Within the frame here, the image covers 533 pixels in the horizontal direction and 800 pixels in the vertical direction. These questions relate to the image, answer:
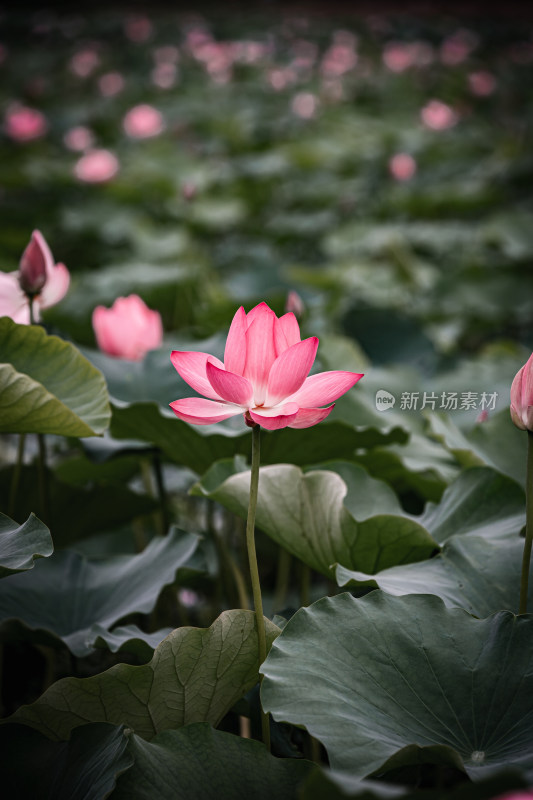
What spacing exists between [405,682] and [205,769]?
0.63 feet

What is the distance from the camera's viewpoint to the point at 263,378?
0.65 metres

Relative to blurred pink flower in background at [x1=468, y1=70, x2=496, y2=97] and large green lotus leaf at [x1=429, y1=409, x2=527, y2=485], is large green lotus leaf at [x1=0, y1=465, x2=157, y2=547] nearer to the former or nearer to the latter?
large green lotus leaf at [x1=429, y1=409, x2=527, y2=485]

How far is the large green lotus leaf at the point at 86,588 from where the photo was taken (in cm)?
86

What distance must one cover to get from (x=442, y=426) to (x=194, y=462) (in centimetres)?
38

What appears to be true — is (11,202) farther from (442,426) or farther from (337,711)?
(337,711)

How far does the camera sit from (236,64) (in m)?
6.01

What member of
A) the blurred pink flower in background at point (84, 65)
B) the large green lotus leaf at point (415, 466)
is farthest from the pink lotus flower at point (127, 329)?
the blurred pink flower in background at point (84, 65)

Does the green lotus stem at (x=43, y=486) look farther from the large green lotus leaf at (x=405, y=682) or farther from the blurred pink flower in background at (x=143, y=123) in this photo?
the blurred pink flower in background at (x=143, y=123)

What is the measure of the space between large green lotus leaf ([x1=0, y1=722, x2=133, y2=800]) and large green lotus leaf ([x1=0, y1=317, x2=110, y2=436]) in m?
0.31

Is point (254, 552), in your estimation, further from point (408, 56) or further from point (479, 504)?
point (408, 56)

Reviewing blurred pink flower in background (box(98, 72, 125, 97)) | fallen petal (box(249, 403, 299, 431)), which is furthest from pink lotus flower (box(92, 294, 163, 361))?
blurred pink flower in background (box(98, 72, 125, 97))

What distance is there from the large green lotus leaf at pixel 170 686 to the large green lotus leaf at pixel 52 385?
272mm

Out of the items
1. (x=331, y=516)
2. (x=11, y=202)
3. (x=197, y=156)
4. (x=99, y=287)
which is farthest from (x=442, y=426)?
(x=197, y=156)

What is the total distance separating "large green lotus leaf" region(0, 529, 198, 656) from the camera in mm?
858
